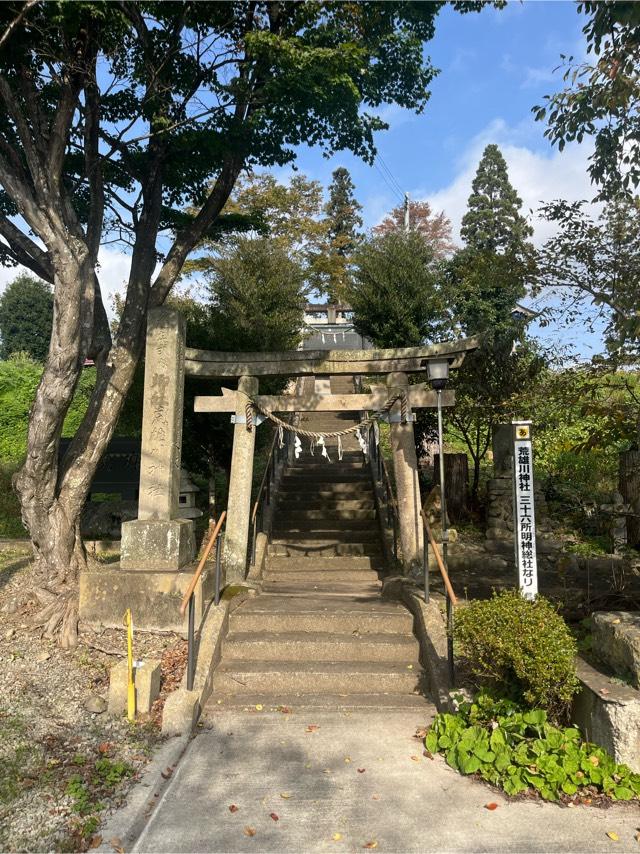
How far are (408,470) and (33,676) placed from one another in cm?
552

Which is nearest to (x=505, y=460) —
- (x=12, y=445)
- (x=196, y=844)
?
(x=196, y=844)

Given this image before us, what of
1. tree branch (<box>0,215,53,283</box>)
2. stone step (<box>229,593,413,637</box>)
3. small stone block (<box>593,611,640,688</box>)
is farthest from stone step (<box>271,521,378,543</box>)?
small stone block (<box>593,611,640,688</box>)

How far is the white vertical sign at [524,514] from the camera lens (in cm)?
627

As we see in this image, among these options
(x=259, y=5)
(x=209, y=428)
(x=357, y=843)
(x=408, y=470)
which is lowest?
(x=357, y=843)

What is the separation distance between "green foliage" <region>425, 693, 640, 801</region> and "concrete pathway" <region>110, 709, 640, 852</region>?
4.8 inches

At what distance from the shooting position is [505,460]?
42.0 feet

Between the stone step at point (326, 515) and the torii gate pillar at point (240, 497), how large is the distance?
120 inches

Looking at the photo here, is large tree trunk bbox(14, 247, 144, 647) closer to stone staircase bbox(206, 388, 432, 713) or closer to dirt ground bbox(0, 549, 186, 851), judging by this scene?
dirt ground bbox(0, 549, 186, 851)

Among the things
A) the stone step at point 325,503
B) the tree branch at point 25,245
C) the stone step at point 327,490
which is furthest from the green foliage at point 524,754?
the stone step at point 327,490

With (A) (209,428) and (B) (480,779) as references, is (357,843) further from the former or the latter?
(A) (209,428)

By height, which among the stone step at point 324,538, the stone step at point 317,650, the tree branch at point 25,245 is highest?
the tree branch at point 25,245

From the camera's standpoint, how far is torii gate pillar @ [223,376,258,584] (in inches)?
346

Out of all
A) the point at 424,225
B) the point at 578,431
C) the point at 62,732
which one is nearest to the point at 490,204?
the point at 424,225

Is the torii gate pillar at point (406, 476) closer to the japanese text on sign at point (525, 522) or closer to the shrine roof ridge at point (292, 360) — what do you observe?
the shrine roof ridge at point (292, 360)
